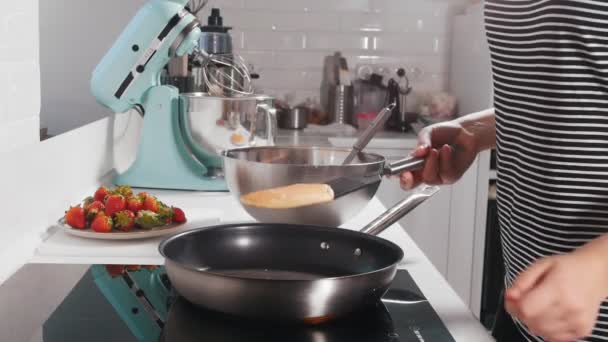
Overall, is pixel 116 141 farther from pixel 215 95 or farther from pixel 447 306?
pixel 447 306

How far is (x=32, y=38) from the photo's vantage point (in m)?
1.35

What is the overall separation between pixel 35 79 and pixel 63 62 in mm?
703

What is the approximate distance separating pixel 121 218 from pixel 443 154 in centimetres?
54

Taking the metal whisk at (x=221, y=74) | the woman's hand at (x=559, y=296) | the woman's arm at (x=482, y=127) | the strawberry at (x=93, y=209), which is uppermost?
the metal whisk at (x=221, y=74)

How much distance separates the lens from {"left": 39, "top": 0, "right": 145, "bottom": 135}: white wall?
1979 millimetres

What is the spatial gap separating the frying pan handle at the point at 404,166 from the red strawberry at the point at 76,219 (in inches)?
19.5

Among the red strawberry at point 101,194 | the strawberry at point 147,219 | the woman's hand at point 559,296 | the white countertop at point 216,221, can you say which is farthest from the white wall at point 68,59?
the woman's hand at point 559,296

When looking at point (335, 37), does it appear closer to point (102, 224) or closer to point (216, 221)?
point (216, 221)

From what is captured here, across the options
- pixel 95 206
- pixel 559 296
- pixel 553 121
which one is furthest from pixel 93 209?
pixel 559 296

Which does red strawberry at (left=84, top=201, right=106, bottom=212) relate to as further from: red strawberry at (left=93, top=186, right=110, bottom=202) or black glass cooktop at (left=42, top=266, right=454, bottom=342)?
black glass cooktop at (left=42, top=266, right=454, bottom=342)

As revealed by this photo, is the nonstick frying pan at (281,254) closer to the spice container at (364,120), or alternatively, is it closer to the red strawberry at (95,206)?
the red strawberry at (95,206)

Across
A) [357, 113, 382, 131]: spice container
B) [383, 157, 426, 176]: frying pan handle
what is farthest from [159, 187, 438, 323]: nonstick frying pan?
[357, 113, 382, 131]: spice container

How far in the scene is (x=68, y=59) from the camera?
206 centimetres

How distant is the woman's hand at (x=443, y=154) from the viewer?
4.33 feet
